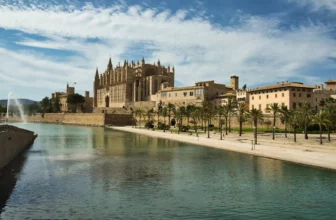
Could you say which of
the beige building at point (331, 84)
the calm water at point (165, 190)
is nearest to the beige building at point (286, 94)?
the beige building at point (331, 84)

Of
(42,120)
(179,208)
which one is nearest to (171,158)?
(179,208)

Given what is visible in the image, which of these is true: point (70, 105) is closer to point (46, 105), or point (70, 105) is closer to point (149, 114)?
→ point (46, 105)

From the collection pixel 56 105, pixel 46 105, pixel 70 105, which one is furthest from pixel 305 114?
pixel 46 105

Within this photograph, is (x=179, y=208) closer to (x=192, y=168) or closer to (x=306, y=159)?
(x=192, y=168)

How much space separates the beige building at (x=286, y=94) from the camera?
57312mm

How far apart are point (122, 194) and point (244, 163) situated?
1347 cm

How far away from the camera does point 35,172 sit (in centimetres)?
2216

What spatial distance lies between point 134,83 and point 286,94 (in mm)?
65834

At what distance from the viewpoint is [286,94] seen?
57.8 metres

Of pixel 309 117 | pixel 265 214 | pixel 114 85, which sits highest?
pixel 114 85

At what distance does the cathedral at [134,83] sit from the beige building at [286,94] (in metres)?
43.7

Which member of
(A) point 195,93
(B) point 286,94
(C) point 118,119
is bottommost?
(C) point 118,119

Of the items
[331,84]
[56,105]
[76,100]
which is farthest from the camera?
[56,105]

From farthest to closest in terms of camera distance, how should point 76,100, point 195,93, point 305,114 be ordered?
point 76,100 < point 195,93 < point 305,114
